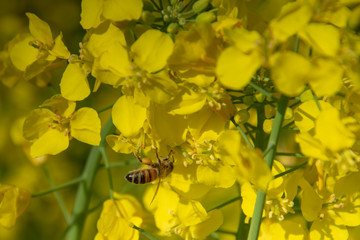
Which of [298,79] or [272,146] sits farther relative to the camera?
[272,146]

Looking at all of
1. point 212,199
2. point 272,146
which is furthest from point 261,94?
point 212,199

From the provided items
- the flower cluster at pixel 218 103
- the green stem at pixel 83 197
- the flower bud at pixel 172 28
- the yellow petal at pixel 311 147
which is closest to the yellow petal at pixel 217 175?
the flower cluster at pixel 218 103

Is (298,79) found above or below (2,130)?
above

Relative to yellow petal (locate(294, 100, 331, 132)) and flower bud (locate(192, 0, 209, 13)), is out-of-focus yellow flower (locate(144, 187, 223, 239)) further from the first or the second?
flower bud (locate(192, 0, 209, 13))

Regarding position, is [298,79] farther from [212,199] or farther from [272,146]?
[212,199]

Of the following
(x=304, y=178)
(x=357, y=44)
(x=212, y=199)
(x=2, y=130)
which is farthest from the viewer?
(x=2, y=130)

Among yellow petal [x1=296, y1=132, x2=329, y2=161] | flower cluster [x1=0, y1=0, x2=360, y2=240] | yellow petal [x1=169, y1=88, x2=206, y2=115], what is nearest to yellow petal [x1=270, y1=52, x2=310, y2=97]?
flower cluster [x1=0, y1=0, x2=360, y2=240]

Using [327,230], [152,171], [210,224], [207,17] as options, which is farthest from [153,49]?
[327,230]

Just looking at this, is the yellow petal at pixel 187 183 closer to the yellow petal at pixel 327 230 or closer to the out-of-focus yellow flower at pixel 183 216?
the out-of-focus yellow flower at pixel 183 216
